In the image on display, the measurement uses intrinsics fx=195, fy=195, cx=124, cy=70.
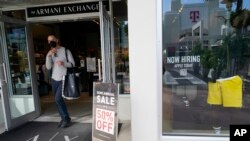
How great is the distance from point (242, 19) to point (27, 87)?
393 cm

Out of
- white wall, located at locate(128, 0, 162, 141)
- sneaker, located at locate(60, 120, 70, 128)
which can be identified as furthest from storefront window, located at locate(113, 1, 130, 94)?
white wall, located at locate(128, 0, 162, 141)

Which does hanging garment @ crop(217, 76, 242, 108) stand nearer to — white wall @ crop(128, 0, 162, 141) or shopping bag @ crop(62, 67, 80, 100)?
white wall @ crop(128, 0, 162, 141)

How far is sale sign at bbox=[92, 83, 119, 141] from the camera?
1969 mm

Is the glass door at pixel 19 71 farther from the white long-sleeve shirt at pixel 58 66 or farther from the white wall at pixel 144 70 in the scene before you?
the white wall at pixel 144 70

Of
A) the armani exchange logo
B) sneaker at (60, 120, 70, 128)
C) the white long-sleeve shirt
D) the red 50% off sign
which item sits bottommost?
sneaker at (60, 120, 70, 128)

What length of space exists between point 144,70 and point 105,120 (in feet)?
2.25

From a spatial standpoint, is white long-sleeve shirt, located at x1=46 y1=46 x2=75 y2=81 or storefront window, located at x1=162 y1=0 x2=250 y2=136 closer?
storefront window, located at x1=162 y1=0 x2=250 y2=136

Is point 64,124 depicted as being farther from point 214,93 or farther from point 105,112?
point 214,93

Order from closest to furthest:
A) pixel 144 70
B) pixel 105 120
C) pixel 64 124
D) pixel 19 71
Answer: pixel 105 120 < pixel 144 70 < pixel 64 124 < pixel 19 71

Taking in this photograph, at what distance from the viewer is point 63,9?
12.5 feet

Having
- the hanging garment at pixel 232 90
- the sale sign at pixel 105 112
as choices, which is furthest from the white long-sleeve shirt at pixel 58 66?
the hanging garment at pixel 232 90

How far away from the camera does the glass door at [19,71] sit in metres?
3.69

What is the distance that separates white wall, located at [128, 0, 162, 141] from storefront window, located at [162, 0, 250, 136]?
0.55ft

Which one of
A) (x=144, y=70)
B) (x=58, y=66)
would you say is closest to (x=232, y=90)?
(x=144, y=70)
